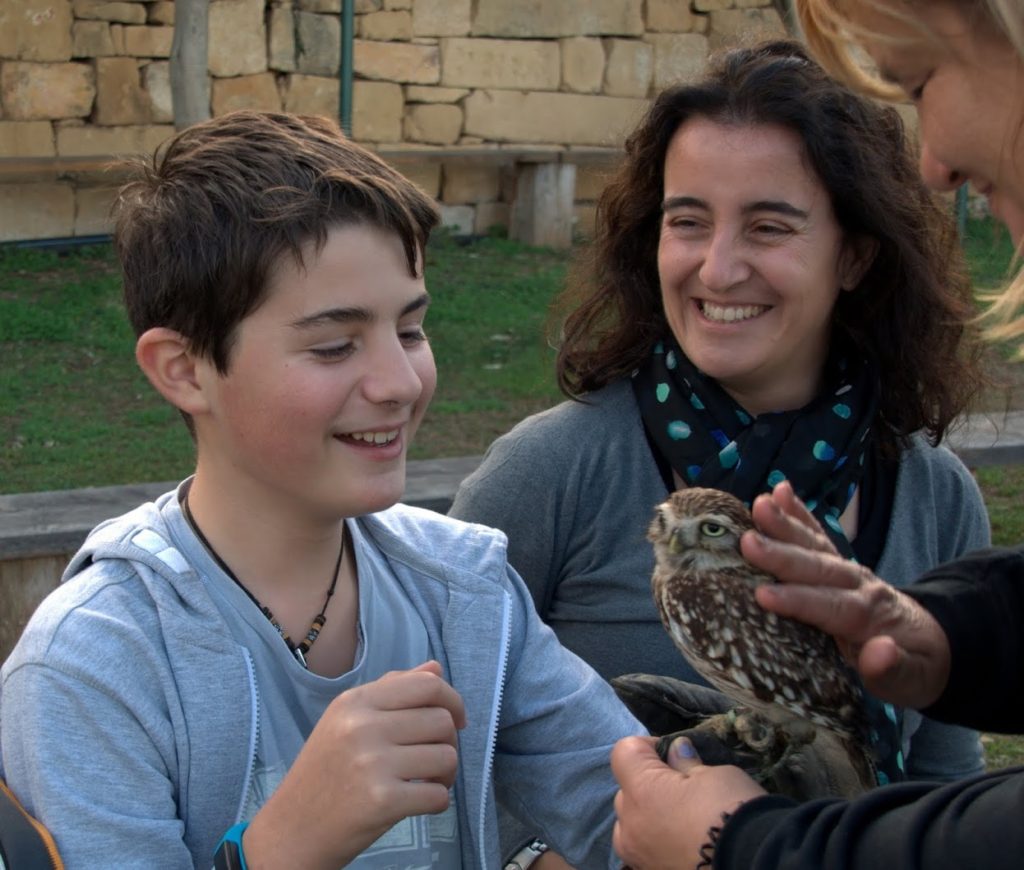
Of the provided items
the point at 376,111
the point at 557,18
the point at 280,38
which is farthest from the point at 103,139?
the point at 557,18

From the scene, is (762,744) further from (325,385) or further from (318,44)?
(318,44)

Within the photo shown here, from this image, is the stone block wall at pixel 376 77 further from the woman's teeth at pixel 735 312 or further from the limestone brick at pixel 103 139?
the woman's teeth at pixel 735 312

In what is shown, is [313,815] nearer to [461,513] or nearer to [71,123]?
[461,513]

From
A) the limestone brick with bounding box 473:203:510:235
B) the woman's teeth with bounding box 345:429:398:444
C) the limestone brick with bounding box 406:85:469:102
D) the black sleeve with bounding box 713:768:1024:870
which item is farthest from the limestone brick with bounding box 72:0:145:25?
the black sleeve with bounding box 713:768:1024:870

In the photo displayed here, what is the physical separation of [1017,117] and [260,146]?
1.10m

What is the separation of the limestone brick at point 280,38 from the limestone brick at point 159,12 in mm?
850

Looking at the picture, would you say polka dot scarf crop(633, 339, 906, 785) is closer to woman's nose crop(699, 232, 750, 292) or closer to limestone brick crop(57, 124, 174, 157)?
woman's nose crop(699, 232, 750, 292)

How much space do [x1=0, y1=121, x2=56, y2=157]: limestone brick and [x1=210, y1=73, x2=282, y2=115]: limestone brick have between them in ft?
4.54

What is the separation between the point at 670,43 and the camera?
13.6 metres

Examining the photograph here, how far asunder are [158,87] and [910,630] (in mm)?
10279

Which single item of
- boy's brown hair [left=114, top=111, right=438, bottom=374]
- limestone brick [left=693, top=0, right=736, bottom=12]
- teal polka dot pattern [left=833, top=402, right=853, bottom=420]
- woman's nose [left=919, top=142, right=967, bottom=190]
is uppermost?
limestone brick [left=693, top=0, right=736, bottom=12]

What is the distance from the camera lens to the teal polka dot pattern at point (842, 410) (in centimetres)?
296

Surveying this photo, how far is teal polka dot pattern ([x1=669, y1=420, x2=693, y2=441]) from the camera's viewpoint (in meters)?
2.87

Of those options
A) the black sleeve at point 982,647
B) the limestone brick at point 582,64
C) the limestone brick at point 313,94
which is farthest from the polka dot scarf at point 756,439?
the limestone brick at point 582,64
